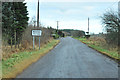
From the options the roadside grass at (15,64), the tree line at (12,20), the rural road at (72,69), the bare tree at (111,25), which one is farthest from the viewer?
the bare tree at (111,25)

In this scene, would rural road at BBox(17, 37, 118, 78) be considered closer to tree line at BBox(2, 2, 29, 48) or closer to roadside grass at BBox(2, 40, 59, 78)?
roadside grass at BBox(2, 40, 59, 78)

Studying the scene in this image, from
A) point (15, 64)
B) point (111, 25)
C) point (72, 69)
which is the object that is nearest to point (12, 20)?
point (15, 64)

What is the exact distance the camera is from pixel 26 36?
24.9 meters

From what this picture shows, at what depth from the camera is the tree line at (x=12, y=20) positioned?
14950 millimetres

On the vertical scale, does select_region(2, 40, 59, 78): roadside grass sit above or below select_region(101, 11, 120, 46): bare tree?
below

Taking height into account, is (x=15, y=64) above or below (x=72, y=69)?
above

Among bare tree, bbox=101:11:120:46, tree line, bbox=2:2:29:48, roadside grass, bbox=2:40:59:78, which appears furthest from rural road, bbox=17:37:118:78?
bare tree, bbox=101:11:120:46

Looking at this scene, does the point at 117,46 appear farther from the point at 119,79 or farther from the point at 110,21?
the point at 119,79

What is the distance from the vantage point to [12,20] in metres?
16.6

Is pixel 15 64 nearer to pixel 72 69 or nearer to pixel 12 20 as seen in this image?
pixel 72 69

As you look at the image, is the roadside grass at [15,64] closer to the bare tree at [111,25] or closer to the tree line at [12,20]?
the tree line at [12,20]

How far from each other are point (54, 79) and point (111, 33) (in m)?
17.9

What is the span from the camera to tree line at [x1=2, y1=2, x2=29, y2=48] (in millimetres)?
14950

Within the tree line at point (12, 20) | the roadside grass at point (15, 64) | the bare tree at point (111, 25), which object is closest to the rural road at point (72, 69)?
the roadside grass at point (15, 64)
